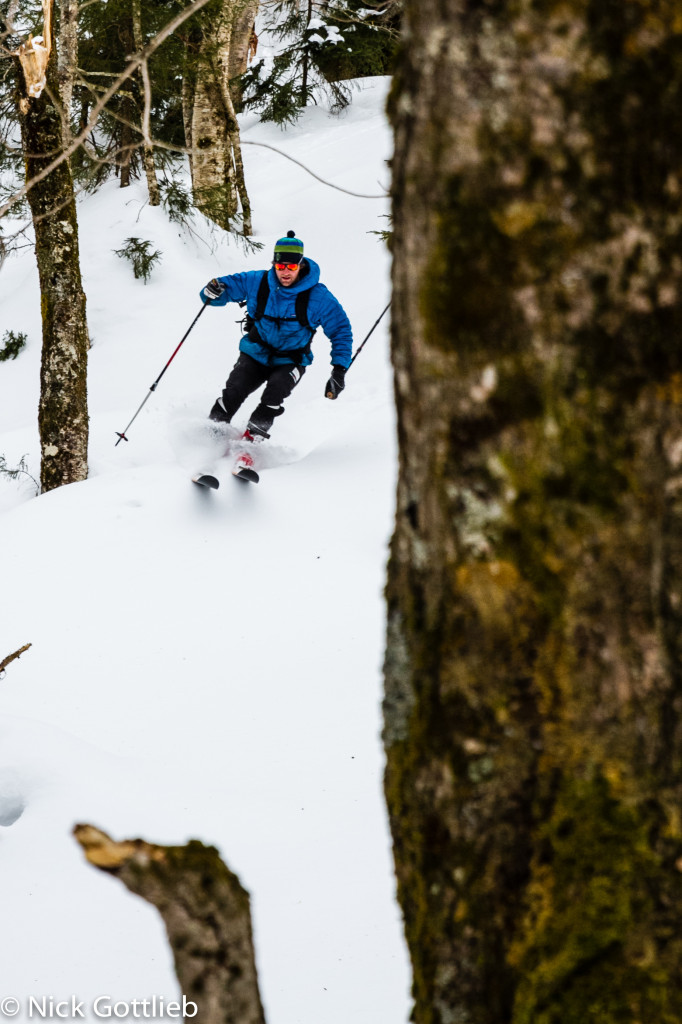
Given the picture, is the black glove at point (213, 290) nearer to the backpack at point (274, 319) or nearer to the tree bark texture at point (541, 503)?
the backpack at point (274, 319)

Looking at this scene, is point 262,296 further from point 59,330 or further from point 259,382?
point 59,330

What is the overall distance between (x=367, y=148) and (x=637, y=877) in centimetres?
1437

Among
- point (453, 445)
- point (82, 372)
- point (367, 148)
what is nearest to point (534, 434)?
point (453, 445)

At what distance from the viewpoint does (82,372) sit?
704cm

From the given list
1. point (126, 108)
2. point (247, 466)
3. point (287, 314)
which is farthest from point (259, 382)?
point (126, 108)

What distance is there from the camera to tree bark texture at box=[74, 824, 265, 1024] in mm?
1216

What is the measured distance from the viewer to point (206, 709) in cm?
384

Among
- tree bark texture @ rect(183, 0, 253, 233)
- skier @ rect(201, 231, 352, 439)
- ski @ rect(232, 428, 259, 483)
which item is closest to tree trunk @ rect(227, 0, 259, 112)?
tree bark texture @ rect(183, 0, 253, 233)

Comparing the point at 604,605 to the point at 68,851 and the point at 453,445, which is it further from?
the point at 68,851

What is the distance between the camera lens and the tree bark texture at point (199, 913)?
3.99 ft

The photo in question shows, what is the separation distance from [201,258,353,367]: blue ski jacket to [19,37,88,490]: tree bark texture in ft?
4.61

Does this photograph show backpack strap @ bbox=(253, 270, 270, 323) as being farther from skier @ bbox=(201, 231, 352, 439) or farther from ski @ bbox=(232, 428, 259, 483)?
ski @ bbox=(232, 428, 259, 483)

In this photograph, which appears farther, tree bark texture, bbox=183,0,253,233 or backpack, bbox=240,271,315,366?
tree bark texture, bbox=183,0,253,233

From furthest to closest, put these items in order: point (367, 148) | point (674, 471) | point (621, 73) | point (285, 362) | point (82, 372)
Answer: point (367, 148), point (82, 372), point (285, 362), point (674, 471), point (621, 73)
